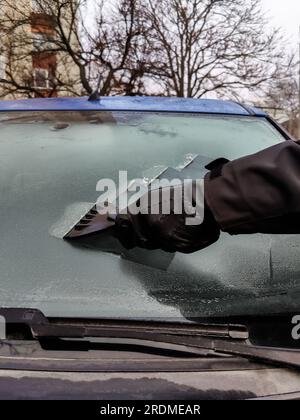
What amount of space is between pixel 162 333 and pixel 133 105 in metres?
1.31

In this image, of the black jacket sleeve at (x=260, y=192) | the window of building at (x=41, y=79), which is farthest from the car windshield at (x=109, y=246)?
the window of building at (x=41, y=79)

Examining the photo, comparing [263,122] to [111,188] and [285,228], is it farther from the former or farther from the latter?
[285,228]

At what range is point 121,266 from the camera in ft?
3.95

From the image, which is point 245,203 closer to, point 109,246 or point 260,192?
point 260,192

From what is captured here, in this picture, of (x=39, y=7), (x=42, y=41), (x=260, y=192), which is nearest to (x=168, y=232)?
(x=260, y=192)

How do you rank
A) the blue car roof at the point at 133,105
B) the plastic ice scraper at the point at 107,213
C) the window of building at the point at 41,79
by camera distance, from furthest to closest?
the window of building at the point at 41,79
the blue car roof at the point at 133,105
the plastic ice scraper at the point at 107,213

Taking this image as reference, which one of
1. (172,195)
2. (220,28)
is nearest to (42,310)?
(172,195)

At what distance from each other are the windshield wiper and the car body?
0.03ft

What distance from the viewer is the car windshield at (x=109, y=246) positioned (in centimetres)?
109

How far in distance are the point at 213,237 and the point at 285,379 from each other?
1.46 ft

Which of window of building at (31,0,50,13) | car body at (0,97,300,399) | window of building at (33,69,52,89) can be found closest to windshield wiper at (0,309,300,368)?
car body at (0,97,300,399)

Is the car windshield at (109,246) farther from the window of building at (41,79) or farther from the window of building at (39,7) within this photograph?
the window of building at (41,79)

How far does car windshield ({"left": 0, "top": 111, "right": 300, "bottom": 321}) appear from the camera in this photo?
1091mm

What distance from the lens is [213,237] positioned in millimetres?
1256
